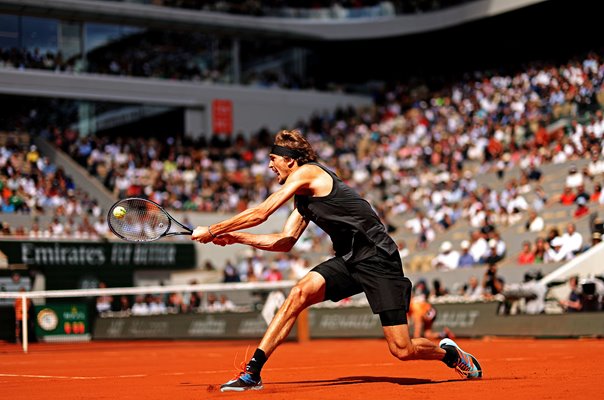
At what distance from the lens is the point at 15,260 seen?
31.9 m

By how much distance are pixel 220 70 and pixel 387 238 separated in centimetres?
4125

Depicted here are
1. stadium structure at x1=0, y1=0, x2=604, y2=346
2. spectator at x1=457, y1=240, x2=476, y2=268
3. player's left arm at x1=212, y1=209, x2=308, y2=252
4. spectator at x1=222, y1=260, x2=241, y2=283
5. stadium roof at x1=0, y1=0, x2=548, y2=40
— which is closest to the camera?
player's left arm at x1=212, y1=209, x2=308, y2=252

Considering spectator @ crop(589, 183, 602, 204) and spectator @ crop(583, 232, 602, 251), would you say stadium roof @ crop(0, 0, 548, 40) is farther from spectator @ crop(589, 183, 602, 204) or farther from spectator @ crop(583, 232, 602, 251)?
spectator @ crop(583, 232, 602, 251)

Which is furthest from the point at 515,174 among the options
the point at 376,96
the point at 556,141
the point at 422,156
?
the point at 376,96

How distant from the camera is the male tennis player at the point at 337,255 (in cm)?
905

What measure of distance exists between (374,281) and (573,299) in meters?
13.1

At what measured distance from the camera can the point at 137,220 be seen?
9.46 meters

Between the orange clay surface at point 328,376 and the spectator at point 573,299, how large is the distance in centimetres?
238

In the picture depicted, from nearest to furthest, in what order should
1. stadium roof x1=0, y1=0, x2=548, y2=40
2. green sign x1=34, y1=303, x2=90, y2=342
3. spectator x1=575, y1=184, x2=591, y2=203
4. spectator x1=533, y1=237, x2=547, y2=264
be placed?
→ 1. spectator x1=533, y1=237, x2=547, y2=264
2. spectator x1=575, y1=184, x2=591, y2=203
3. green sign x1=34, y1=303, x2=90, y2=342
4. stadium roof x1=0, y1=0, x2=548, y2=40

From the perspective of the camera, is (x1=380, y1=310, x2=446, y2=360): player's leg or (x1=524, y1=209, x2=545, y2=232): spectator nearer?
(x1=380, y1=310, x2=446, y2=360): player's leg

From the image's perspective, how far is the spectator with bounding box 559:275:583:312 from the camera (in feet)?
68.7

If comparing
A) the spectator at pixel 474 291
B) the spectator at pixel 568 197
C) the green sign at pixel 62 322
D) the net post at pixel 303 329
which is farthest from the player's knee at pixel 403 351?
the green sign at pixel 62 322

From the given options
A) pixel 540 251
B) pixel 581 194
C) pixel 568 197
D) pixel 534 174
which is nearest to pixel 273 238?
pixel 540 251

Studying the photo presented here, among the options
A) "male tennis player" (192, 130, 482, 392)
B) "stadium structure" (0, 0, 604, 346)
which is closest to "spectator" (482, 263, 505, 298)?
"stadium structure" (0, 0, 604, 346)
